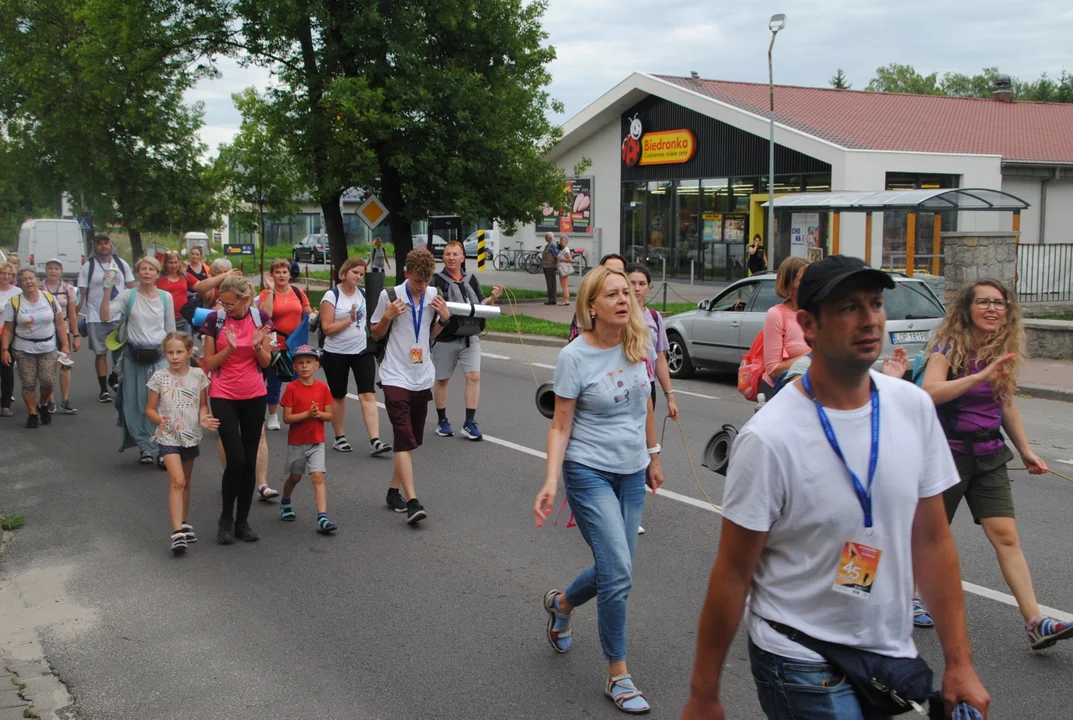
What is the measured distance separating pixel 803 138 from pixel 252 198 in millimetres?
16162

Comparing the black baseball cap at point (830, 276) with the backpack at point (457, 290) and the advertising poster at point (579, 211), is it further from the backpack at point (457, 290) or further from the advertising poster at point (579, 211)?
the advertising poster at point (579, 211)

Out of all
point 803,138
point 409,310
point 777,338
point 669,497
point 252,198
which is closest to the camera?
point 777,338

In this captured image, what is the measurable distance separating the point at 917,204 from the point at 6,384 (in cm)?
1655

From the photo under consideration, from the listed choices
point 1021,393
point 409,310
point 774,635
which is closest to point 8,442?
point 409,310

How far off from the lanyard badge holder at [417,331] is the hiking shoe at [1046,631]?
4.20 metres

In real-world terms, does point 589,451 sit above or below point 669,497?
above

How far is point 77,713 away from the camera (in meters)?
4.47

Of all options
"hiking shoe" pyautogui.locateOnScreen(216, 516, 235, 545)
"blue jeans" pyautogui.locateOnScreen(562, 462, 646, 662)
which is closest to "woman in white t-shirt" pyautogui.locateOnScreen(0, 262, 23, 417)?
"hiking shoe" pyautogui.locateOnScreen(216, 516, 235, 545)

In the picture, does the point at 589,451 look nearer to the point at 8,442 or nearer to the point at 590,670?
the point at 590,670

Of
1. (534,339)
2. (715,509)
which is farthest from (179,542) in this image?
(534,339)

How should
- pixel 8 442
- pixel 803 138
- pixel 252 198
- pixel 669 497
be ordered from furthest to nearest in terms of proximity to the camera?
pixel 252 198 → pixel 803 138 → pixel 8 442 → pixel 669 497

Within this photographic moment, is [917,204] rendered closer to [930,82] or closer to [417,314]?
[417,314]

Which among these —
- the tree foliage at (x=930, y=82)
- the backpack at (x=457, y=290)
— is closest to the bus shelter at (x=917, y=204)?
the backpack at (x=457, y=290)

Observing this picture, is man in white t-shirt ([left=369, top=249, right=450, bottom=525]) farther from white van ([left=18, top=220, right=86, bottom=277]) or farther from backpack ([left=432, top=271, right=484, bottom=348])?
white van ([left=18, top=220, right=86, bottom=277])
